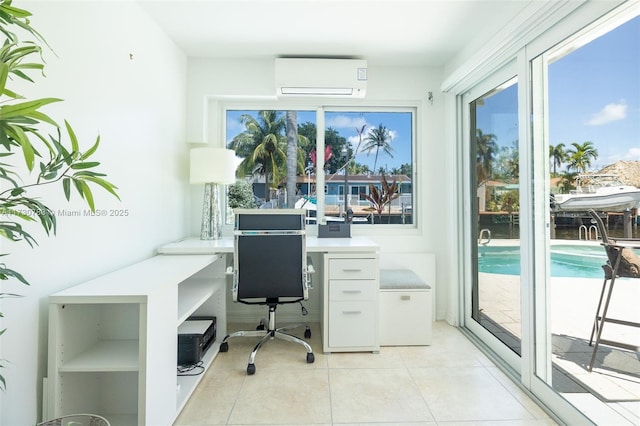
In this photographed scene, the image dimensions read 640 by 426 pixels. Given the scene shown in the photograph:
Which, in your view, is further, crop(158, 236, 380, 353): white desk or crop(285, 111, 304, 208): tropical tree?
crop(285, 111, 304, 208): tropical tree

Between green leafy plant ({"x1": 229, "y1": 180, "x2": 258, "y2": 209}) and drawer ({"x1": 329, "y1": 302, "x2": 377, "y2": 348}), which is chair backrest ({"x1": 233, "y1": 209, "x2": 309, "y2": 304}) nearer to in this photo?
drawer ({"x1": 329, "y1": 302, "x2": 377, "y2": 348})

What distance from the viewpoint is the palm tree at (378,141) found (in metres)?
3.45

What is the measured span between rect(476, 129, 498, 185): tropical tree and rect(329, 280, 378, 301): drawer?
1.31m

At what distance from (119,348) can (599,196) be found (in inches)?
98.6

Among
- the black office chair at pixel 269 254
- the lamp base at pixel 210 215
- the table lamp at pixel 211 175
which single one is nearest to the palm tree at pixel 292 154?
the table lamp at pixel 211 175

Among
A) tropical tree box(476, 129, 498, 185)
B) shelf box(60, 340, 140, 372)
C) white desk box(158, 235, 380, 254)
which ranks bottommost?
shelf box(60, 340, 140, 372)

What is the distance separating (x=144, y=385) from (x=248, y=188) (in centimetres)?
220

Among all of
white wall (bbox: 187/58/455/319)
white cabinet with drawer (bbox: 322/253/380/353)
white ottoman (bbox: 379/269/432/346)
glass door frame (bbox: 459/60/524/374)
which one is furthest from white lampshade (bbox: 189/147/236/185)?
glass door frame (bbox: 459/60/524/374)

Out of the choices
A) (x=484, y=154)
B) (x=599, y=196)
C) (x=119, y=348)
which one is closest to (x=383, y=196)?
(x=484, y=154)

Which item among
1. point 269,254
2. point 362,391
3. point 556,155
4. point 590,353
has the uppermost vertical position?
point 556,155

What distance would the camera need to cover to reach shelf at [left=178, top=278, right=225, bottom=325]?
1984 millimetres

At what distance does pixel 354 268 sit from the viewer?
2.58 meters

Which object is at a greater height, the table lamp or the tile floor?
the table lamp

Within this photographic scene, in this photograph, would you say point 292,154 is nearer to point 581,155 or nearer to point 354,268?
point 354,268
